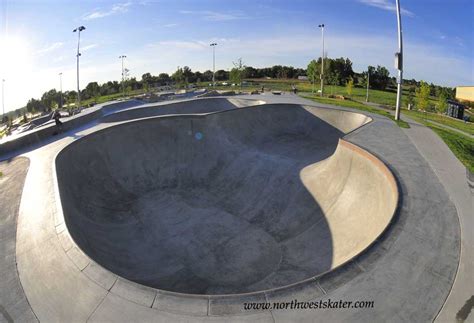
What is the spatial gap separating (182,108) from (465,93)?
47136 millimetres

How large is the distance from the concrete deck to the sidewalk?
0.49ft

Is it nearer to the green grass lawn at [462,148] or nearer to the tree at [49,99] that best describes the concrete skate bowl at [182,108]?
the green grass lawn at [462,148]

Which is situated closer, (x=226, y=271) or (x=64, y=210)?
(x=64, y=210)

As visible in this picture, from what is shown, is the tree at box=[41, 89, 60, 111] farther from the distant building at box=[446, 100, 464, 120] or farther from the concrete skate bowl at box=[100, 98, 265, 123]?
the distant building at box=[446, 100, 464, 120]

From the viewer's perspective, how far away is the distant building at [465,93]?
4585cm

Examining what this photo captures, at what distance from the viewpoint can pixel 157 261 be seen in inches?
375

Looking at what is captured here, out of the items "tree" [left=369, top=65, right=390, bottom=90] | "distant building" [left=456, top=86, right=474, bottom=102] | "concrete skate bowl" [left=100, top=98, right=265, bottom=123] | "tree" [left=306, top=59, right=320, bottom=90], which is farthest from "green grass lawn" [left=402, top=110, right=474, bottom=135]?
"tree" [left=369, top=65, right=390, bottom=90]

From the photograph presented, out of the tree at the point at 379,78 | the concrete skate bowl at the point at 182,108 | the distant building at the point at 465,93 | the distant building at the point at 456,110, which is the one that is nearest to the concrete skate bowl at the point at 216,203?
the concrete skate bowl at the point at 182,108

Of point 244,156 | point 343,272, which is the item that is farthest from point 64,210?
point 244,156

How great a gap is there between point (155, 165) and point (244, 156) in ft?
16.5

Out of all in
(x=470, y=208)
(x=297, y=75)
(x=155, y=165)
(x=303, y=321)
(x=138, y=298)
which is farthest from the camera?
(x=297, y=75)

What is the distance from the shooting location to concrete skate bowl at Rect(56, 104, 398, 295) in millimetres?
8859

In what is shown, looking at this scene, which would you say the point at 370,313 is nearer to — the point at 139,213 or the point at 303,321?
the point at 303,321

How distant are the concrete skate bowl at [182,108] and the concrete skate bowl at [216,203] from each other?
291 inches
